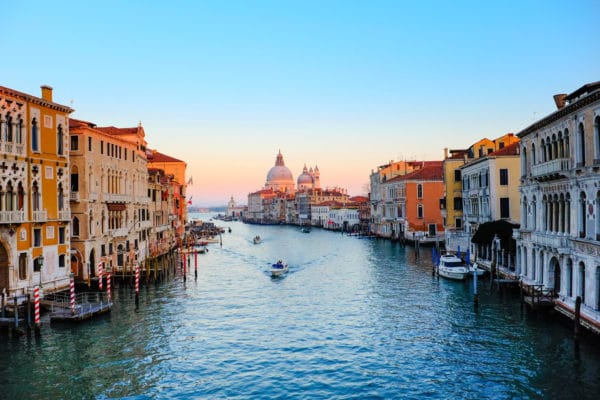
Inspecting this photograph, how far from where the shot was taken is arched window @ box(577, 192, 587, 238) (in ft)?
56.4

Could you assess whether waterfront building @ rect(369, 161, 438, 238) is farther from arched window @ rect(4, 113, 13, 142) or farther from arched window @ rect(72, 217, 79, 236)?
arched window @ rect(4, 113, 13, 142)

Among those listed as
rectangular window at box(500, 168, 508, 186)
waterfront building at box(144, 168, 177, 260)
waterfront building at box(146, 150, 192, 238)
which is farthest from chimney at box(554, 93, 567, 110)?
waterfront building at box(146, 150, 192, 238)

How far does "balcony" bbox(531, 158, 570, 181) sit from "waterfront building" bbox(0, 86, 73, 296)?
19.8 meters

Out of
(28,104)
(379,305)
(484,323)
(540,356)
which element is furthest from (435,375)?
(28,104)

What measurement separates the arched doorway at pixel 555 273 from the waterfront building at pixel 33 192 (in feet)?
65.8

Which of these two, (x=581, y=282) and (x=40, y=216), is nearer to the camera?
(x=581, y=282)

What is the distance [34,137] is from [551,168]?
2007 cm

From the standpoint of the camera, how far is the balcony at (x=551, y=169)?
18.2m

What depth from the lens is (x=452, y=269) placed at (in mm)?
29703

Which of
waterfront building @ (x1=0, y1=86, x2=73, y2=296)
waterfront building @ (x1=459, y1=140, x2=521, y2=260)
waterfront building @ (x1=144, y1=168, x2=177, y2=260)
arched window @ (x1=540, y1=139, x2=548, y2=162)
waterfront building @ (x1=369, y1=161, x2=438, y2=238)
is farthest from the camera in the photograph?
waterfront building @ (x1=369, y1=161, x2=438, y2=238)

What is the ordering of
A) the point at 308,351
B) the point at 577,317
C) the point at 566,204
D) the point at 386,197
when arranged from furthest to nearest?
the point at 386,197 → the point at 566,204 → the point at 308,351 → the point at 577,317

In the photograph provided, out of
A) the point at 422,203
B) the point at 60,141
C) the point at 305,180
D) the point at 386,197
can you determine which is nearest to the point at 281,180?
the point at 305,180

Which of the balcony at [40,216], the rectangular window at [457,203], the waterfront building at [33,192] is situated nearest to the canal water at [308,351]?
the waterfront building at [33,192]

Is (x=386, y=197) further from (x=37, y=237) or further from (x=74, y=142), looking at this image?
(x=37, y=237)
